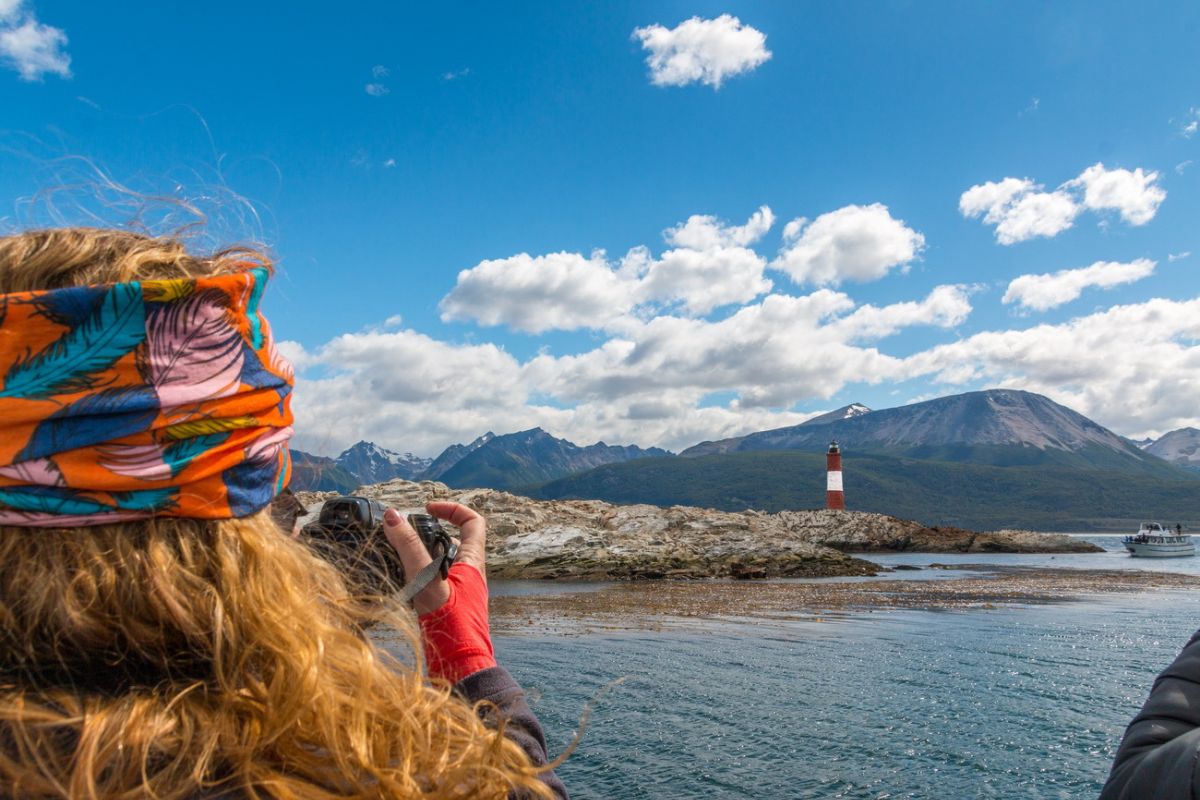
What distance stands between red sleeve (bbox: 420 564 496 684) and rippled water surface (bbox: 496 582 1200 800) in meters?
5.83

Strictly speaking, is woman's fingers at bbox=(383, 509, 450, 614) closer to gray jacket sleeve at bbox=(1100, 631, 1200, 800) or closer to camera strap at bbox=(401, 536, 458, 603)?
camera strap at bbox=(401, 536, 458, 603)

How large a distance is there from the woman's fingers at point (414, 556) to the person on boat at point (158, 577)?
0.54 meters

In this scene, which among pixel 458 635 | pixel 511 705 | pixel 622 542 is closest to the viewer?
pixel 511 705

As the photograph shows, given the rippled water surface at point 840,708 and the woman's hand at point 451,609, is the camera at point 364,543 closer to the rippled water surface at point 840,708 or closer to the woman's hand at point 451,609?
the woman's hand at point 451,609

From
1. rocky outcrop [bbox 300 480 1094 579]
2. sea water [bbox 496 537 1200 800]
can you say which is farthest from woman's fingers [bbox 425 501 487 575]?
rocky outcrop [bbox 300 480 1094 579]

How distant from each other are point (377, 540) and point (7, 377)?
1.23 m

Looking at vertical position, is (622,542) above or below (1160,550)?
above

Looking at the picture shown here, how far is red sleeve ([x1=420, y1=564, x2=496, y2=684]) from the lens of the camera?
2.04 m

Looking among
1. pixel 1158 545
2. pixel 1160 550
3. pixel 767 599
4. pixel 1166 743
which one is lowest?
pixel 1160 550

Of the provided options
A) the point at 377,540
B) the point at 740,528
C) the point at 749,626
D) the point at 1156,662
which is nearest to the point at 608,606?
the point at 749,626

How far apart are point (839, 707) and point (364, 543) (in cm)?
937

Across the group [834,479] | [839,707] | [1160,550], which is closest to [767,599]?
[839,707]

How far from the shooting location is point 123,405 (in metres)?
1.35

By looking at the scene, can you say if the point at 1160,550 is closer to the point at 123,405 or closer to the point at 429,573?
the point at 429,573
